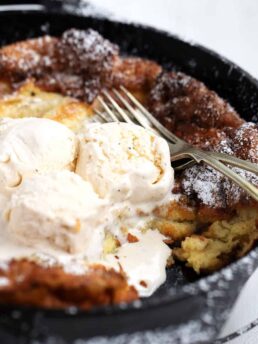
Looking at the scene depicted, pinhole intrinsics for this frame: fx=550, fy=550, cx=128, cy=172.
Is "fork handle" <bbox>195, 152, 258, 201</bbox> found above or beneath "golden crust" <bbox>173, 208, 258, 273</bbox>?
above

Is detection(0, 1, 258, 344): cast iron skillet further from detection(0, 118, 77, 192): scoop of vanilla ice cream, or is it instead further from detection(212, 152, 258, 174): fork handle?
detection(0, 118, 77, 192): scoop of vanilla ice cream

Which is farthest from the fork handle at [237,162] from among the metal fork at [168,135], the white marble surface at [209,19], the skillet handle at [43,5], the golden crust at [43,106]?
the white marble surface at [209,19]

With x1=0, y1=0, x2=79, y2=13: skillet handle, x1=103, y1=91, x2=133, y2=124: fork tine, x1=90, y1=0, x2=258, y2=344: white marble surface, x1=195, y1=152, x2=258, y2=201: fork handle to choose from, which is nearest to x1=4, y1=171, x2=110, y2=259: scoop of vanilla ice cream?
x1=195, y1=152, x2=258, y2=201: fork handle

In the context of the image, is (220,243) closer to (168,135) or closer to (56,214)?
(168,135)

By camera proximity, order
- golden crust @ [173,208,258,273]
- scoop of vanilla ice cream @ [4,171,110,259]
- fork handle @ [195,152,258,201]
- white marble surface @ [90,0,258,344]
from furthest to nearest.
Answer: white marble surface @ [90,0,258,344] < golden crust @ [173,208,258,273] < fork handle @ [195,152,258,201] < scoop of vanilla ice cream @ [4,171,110,259]

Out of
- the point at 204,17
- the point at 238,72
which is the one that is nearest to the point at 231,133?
the point at 238,72

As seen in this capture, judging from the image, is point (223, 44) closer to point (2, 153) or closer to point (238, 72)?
point (238, 72)

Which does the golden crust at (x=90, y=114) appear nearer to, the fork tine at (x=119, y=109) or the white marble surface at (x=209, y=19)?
the fork tine at (x=119, y=109)

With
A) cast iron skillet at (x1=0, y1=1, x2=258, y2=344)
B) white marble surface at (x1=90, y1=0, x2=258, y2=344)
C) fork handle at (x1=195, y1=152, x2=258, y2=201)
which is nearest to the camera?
cast iron skillet at (x1=0, y1=1, x2=258, y2=344)

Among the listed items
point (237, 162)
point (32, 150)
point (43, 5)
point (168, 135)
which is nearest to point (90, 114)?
point (168, 135)
